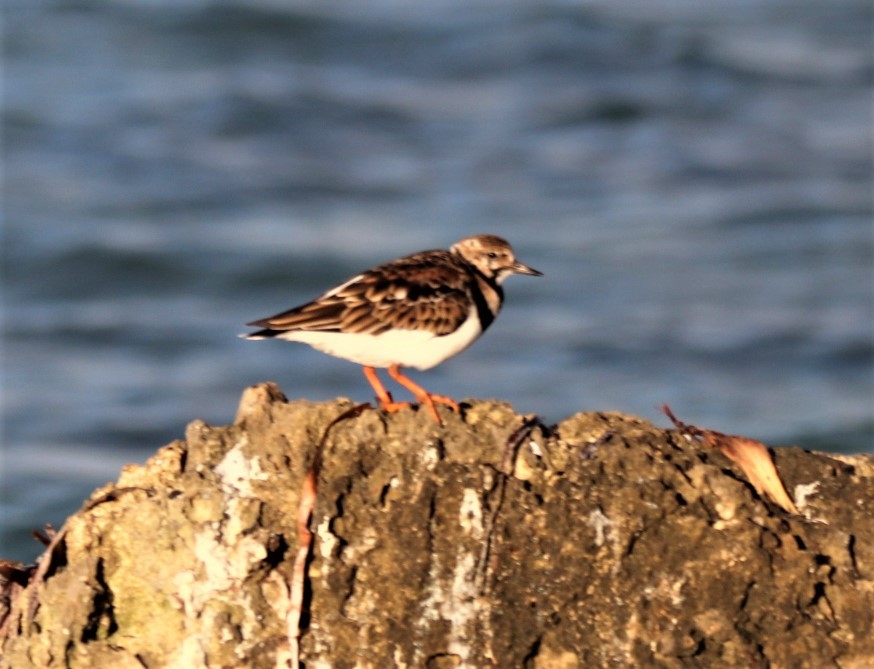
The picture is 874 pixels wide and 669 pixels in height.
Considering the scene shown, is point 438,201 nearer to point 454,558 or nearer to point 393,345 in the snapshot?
point 393,345

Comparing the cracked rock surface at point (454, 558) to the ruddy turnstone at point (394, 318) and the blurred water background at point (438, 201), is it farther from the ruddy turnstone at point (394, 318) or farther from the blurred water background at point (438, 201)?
the blurred water background at point (438, 201)

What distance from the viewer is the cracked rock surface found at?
3.94 meters

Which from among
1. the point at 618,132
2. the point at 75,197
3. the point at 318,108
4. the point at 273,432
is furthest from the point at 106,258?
the point at 273,432

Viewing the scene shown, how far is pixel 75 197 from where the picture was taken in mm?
18062

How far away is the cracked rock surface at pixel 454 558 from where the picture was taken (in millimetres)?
3938

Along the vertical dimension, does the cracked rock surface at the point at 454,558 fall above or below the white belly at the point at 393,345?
below

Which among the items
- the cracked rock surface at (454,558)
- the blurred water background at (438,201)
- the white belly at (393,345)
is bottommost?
the cracked rock surface at (454,558)

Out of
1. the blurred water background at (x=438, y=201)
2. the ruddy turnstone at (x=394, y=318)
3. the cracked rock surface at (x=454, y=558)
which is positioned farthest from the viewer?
the blurred water background at (x=438, y=201)

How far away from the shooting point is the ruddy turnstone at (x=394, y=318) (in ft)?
15.8

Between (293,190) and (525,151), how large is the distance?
299 cm

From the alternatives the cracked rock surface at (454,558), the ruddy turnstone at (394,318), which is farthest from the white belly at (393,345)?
the cracked rock surface at (454,558)

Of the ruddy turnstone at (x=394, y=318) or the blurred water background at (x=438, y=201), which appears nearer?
the ruddy turnstone at (x=394, y=318)

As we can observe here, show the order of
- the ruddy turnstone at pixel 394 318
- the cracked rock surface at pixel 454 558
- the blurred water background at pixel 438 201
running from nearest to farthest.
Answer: the cracked rock surface at pixel 454 558 < the ruddy turnstone at pixel 394 318 < the blurred water background at pixel 438 201

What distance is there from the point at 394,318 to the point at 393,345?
0.09 meters
